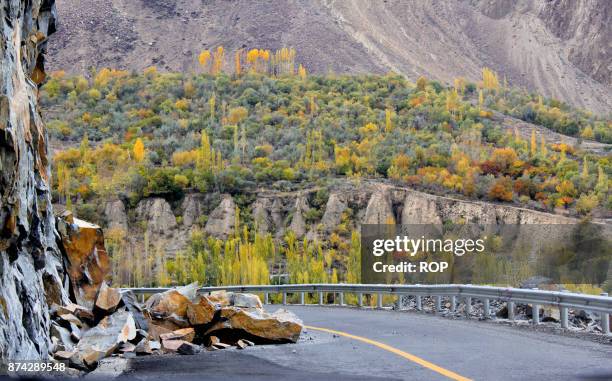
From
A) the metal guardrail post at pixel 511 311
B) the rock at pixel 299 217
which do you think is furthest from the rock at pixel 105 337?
the rock at pixel 299 217

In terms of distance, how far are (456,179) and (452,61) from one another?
339ft

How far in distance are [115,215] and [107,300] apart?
64.9 m

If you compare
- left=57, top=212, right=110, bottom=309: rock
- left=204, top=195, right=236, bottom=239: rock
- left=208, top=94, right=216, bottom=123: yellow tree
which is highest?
left=208, top=94, right=216, bottom=123: yellow tree

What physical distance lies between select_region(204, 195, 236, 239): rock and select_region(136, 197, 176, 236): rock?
314cm

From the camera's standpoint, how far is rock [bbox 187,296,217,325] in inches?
627

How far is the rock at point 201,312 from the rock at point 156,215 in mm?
62661

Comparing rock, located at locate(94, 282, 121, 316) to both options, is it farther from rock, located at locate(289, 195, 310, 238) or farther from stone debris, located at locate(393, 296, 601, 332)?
rock, located at locate(289, 195, 310, 238)

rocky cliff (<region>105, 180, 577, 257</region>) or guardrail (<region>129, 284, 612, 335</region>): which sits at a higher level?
rocky cliff (<region>105, 180, 577, 257</region>)

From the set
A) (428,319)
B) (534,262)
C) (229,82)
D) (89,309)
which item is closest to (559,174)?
(534,262)

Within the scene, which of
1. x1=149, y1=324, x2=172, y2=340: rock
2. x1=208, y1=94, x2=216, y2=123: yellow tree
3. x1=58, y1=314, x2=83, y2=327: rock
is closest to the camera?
x1=58, y1=314, x2=83, y2=327: rock

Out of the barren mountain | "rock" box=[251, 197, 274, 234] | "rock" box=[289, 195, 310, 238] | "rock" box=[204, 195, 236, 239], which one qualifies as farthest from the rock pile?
the barren mountain

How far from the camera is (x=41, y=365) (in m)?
10.9

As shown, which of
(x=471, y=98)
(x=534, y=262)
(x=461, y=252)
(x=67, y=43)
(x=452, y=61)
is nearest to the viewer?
(x=534, y=262)

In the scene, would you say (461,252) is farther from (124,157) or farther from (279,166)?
(124,157)
